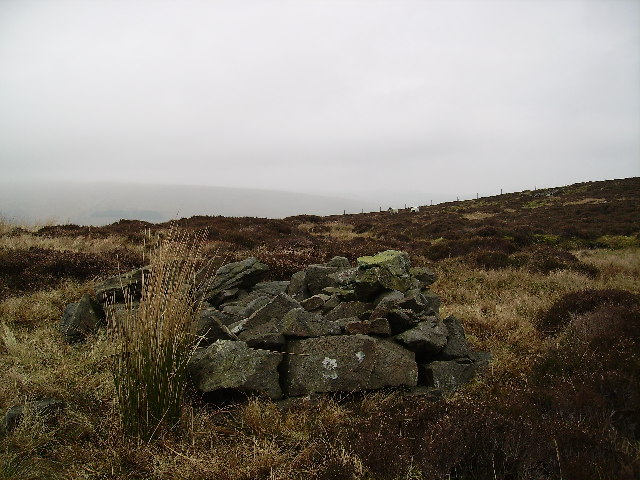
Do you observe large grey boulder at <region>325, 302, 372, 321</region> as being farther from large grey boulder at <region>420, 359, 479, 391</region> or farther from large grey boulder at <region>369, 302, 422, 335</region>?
large grey boulder at <region>420, 359, 479, 391</region>

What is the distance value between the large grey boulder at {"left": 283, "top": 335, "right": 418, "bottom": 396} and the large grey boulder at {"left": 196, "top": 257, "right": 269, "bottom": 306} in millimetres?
3064

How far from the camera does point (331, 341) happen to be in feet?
15.2

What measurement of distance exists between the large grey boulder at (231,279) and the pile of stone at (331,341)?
56 cm

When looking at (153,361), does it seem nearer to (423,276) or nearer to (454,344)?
(454,344)

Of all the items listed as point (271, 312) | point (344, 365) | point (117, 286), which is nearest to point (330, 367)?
point (344, 365)

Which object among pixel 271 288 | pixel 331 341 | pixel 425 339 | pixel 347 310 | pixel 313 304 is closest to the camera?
pixel 331 341

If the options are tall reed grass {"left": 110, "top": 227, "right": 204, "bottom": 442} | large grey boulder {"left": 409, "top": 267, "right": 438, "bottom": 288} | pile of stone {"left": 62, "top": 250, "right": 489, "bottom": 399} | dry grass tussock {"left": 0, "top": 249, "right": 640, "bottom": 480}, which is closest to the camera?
dry grass tussock {"left": 0, "top": 249, "right": 640, "bottom": 480}

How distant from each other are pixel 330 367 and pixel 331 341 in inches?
13.3

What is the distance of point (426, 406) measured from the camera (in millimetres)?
3902

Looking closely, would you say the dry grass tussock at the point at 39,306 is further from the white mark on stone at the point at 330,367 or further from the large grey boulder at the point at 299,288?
the white mark on stone at the point at 330,367

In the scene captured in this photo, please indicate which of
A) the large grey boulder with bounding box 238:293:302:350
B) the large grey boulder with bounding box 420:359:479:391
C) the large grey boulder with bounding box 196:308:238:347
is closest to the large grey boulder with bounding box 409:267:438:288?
the large grey boulder with bounding box 420:359:479:391

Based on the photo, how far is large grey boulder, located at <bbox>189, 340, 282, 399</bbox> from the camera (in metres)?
4.11

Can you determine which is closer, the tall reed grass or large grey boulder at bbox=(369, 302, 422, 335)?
the tall reed grass

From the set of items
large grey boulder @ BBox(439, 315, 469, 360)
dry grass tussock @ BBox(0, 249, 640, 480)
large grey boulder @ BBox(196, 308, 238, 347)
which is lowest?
dry grass tussock @ BBox(0, 249, 640, 480)
